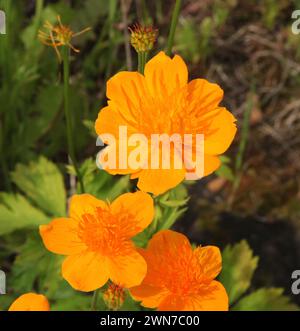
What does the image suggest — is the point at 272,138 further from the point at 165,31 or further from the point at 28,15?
the point at 28,15

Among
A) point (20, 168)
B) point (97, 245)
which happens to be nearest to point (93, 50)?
point (20, 168)

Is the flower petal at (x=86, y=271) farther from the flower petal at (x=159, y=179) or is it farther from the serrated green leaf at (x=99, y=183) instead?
the serrated green leaf at (x=99, y=183)

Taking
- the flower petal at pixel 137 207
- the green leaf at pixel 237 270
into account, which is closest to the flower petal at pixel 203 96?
the flower petal at pixel 137 207

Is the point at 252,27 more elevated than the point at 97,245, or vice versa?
the point at 252,27

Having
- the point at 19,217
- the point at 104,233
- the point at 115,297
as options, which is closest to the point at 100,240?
the point at 104,233

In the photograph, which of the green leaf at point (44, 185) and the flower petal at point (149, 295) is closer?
the flower petal at point (149, 295)

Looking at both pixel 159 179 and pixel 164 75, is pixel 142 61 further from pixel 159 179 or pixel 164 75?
pixel 159 179
